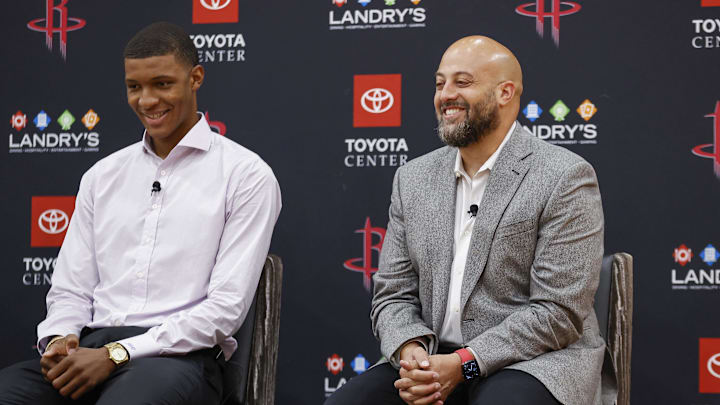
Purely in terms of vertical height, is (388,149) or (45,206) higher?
(388,149)

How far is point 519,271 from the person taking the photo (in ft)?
7.82

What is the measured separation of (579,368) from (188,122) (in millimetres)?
1588

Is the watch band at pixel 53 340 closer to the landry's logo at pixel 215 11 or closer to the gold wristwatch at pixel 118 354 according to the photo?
the gold wristwatch at pixel 118 354

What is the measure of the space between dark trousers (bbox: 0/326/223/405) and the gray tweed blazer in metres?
0.56

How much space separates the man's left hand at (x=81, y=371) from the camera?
7.36 feet

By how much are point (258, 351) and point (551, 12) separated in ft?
6.34

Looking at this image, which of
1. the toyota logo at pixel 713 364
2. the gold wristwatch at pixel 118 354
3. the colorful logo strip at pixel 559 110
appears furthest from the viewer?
the colorful logo strip at pixel 559 110

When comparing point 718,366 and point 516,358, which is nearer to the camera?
point 516,358

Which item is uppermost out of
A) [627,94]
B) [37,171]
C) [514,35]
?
[514,35]

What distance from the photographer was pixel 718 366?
3.17 meters

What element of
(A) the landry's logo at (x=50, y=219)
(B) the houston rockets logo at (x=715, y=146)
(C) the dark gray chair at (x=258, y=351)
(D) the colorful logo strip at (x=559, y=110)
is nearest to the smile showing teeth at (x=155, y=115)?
(C) the dark gray chair at (x=258, y=351)

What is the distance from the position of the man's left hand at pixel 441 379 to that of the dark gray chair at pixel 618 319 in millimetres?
568

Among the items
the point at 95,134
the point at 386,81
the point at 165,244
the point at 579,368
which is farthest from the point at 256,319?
the point at 95,134

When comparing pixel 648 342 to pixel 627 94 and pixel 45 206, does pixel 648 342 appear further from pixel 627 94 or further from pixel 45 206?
pixel 45 206
